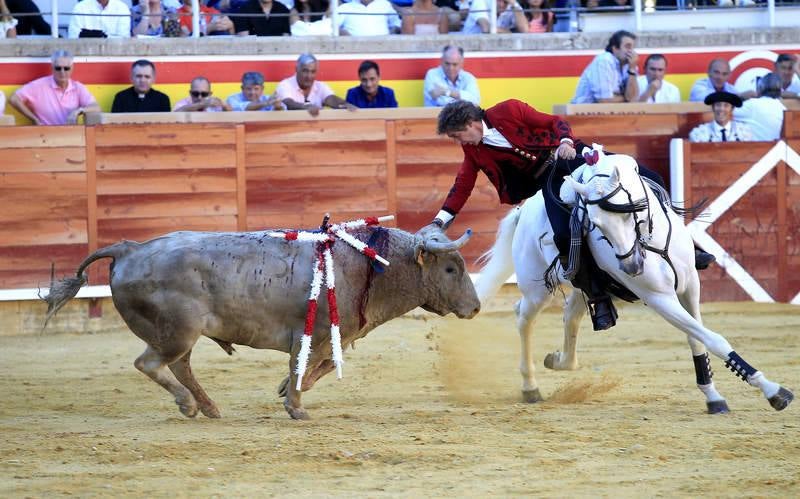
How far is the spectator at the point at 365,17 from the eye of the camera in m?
12.5

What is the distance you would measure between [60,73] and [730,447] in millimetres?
7186

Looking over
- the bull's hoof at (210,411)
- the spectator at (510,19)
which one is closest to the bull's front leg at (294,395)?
the bull's hoof at (210,411)

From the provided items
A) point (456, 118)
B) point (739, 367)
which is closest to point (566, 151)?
point (456, 118)

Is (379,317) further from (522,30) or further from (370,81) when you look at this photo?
(522,30)

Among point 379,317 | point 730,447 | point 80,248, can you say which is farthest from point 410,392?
Result: point 80,248

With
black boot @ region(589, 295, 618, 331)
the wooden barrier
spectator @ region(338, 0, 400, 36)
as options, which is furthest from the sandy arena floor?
spectator @ region(338, 0, 400, 36)

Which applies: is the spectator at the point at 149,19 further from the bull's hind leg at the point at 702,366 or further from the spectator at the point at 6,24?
the bull's hind leg at the point at 702,366

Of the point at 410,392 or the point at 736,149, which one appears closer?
the point at 410,392

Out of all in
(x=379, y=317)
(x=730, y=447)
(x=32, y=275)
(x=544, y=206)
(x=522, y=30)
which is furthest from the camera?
(x=522, y=30)

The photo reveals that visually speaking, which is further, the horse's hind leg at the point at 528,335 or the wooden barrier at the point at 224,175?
the wooden barrier at the point at 224,175

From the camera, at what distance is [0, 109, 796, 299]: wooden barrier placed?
10.9m

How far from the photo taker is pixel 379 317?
7.07 metres

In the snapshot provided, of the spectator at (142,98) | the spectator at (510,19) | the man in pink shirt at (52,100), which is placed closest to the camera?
the man in pink shirt at (52,100)

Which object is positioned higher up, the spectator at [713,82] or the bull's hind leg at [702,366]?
the spectator at [713,82]
